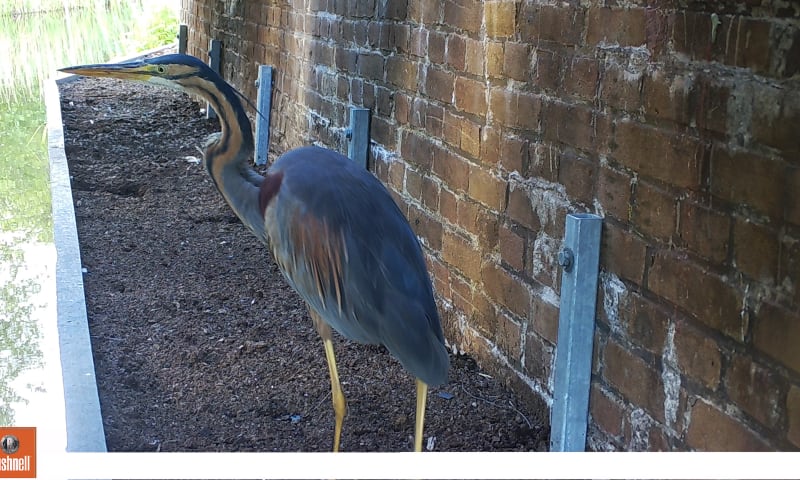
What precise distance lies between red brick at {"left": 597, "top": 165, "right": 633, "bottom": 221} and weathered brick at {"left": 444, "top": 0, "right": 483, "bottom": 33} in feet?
3.67

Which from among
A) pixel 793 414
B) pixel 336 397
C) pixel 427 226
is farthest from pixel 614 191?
pixel 427 226

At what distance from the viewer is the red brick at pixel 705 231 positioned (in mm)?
2422

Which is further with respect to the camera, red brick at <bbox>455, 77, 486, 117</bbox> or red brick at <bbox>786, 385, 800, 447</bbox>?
red brick at <bbox>455, 77, 486, 117</bbox>

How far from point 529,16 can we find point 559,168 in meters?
0.61

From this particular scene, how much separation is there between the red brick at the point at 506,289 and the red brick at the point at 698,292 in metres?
0.86

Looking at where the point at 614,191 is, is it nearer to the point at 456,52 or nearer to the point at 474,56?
the point at 474,56

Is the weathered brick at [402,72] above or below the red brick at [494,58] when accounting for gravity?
below

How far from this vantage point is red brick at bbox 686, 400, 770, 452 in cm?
237

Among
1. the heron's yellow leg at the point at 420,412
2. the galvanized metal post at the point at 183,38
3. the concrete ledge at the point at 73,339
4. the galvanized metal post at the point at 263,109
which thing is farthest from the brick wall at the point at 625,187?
the galvanized metal post at the point at 183,38

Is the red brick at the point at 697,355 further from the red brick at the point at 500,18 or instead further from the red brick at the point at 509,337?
the red brick at the point at 500,18

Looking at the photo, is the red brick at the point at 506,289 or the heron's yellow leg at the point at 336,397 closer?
the heron's yellow leg at the point at 336,397

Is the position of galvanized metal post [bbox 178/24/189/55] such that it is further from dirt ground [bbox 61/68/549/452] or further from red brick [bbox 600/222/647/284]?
red brick [bbox 600/222/647/284]

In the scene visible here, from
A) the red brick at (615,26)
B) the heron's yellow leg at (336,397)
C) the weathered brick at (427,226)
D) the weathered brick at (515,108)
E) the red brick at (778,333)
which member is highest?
the red brick at (615,26)

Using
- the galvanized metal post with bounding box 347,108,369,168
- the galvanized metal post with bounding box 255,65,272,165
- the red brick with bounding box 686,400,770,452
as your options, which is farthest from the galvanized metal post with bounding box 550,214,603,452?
the galvanized metal post with bounding box 255,65,272,165
